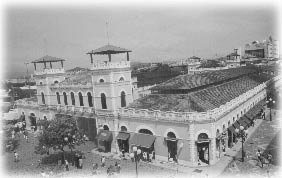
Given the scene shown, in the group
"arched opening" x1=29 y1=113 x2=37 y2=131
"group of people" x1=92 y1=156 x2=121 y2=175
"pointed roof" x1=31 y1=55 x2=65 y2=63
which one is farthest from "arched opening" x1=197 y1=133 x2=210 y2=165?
"arched opening" x1=29 y1=113 x2=37 y2=131

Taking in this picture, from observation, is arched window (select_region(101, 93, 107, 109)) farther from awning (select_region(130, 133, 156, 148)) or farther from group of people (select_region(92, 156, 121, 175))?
group of people (select_region(92, 156, 121, 175))

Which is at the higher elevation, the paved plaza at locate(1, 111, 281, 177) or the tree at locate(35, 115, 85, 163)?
the tree at locate(35, 115, 85, 163)

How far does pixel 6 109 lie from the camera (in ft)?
204

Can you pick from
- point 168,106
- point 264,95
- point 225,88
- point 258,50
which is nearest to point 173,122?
point 168,106

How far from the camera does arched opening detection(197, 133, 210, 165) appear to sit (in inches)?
1034

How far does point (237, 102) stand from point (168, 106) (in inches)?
353

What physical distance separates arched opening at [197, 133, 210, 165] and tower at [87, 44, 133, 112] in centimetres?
1091

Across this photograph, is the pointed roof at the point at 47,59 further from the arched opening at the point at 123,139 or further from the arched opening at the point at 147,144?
the arched opening at the point at 147,144

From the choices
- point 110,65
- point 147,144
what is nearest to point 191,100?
point 147,144

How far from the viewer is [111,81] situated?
32438mm

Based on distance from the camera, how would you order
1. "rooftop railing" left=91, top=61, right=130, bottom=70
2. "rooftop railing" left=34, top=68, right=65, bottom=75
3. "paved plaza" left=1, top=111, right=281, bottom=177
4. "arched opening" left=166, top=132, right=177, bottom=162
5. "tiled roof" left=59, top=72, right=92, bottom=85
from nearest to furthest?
"paved plaza" left=1, top=111, right=281, bottom=177 → "arched opening" left=166, top=132, right=177, bottom=162 → "rooftop railing" left=91, top=61, right=130, bottom=70 → "tiled roof" left=59, top=72, right=92, bottom=85 → "rooftop railing" left=34, top=68, right=65, bottom=75

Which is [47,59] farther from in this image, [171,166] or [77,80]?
[171,166]

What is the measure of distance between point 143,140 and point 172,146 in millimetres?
3125

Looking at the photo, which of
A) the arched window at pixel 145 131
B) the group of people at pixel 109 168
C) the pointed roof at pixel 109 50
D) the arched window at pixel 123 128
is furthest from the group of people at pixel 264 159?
the pointed roof at pixel 109 50
